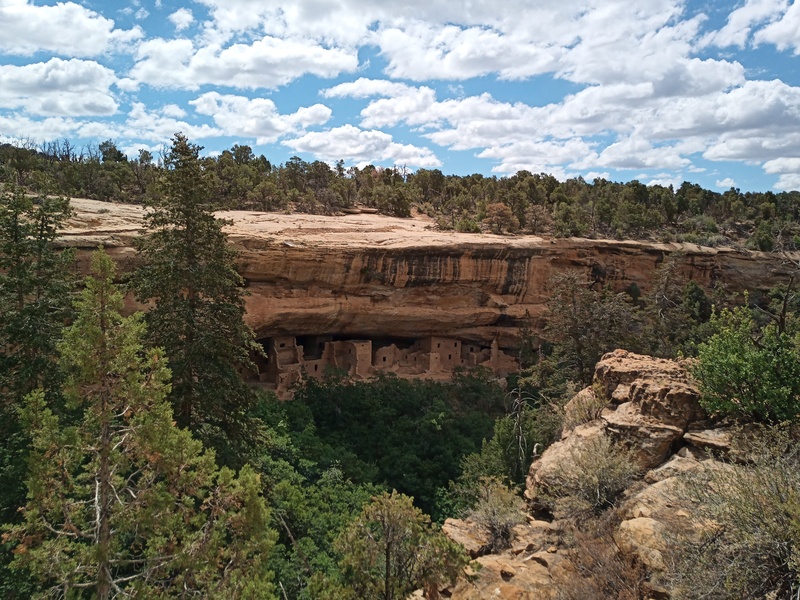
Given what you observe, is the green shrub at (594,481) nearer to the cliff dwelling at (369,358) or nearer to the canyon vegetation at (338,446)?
the canyon vegetation at (338,446)

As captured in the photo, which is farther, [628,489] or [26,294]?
[26,294]

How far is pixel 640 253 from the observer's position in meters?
22.8

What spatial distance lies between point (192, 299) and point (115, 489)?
4663mm

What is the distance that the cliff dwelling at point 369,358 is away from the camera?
693 inches

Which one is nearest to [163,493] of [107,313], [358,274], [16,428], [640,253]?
[107,313]

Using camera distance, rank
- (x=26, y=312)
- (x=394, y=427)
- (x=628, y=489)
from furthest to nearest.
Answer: (x=394, y=427) → (x=26, y=312) → (x=628, y=489)

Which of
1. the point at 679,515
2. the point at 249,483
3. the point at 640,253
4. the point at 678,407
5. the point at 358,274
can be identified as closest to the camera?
the point at 249,483

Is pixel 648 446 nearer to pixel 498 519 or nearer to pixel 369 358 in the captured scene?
pixel 498 519

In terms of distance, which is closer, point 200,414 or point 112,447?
point 112,447

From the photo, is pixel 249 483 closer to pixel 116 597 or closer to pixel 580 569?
pixel 116 597

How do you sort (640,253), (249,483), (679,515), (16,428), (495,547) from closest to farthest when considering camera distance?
(249,483) < (679,515) < (495,547) < (16,428) < (640,253)

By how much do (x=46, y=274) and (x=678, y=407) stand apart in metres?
10.2

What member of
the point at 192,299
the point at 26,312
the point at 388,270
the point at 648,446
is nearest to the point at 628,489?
the point at 648,446

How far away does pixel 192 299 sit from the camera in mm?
8930
